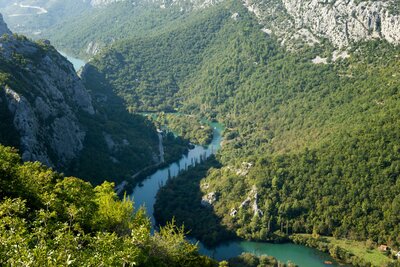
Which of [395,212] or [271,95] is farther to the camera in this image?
[271,95]

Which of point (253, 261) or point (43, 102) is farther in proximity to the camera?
point (43, 102)

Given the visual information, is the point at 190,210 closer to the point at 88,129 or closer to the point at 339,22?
the point at 88,129

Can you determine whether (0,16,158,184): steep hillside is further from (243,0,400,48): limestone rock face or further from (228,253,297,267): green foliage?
(243,0,400,48): limestone rock face

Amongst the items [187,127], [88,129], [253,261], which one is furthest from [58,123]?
[187,127]

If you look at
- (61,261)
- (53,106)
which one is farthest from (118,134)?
(61,261)

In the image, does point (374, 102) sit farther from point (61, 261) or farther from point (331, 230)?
point (61, 261)

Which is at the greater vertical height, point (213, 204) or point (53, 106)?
point (53, 106)

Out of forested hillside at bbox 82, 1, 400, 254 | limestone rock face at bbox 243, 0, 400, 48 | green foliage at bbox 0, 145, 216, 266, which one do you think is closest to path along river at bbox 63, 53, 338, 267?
forested hillside at bbox 82, 1, 400, 254
